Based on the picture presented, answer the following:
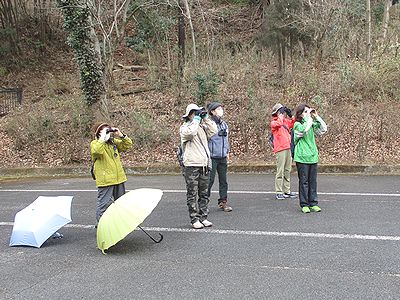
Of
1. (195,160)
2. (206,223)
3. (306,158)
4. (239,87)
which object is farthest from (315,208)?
(239,87)

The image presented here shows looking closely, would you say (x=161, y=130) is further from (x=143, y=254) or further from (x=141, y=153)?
(x=143, y=254)

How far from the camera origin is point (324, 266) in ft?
16.2

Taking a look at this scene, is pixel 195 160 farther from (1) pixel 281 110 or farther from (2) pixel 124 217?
(1) pixel 281 110

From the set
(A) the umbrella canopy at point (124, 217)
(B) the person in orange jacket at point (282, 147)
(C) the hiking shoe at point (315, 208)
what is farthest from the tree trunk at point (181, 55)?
(A) the umbrella canopy at point (124, 217)

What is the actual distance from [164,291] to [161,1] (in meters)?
19.0

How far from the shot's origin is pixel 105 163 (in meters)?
6.52

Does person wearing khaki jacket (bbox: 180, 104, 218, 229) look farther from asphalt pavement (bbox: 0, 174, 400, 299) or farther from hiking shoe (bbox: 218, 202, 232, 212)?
hiking shoe (bbox: 218, 202, 232, 212)

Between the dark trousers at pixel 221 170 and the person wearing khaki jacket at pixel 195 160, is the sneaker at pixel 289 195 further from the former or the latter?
the person wearing khaki jacket at pixel 195 160

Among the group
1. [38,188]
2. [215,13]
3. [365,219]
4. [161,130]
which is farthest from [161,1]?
[365,219]

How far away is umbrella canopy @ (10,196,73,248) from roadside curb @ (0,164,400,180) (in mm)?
6875

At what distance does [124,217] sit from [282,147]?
410 cm

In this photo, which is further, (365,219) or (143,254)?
(365,219)

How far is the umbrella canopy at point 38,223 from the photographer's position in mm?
6137

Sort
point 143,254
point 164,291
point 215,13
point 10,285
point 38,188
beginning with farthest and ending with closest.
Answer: point 215,13
point 38,188
point 143,254
point 10,285
point 164,291
